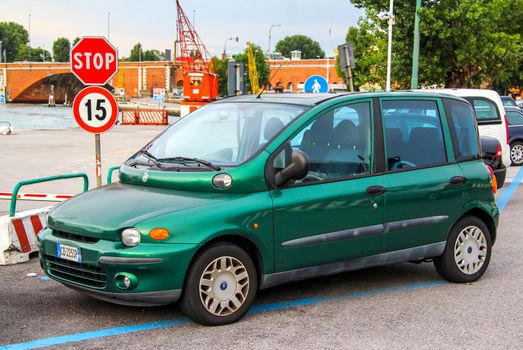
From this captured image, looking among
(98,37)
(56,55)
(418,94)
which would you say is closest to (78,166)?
(98,37)

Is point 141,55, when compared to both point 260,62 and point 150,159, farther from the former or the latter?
point 150,159

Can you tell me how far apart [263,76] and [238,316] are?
10187 centimetres

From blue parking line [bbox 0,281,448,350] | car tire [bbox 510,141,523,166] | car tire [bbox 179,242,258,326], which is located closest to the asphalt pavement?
blue parking line [bbox 0,281,448,350]

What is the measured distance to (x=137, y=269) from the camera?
5066 millimetres

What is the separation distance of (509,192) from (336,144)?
9.23 meters

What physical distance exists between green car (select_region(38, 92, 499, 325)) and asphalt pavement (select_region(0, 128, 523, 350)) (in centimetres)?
26

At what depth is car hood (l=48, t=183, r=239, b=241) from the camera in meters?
5.19

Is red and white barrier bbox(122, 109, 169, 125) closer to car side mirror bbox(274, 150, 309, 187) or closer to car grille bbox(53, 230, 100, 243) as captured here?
car grille bbox(53, 230, 100, 243)

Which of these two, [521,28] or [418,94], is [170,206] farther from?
[521,28]

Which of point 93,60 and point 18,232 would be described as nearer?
point 18,232

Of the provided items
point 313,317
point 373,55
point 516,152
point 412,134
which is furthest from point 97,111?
point 373,55

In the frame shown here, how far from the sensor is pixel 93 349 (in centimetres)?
485

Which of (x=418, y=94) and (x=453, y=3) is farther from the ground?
(x=453, y=3)

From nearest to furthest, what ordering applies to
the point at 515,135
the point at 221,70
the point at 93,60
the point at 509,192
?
the point at 93,60, the point at 509,192, the point at 515,135, the point at 221,70
